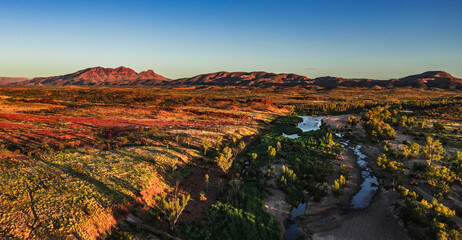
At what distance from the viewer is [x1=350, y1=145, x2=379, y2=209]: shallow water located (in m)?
27.5

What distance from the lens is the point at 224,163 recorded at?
107ft

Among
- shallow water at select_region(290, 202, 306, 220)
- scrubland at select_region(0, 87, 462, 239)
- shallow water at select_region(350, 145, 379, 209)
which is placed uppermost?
scrubland at select_region(0, 87, 462, 239)

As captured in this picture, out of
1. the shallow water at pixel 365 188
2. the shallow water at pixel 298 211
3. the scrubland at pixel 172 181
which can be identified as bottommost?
the shallow water at pixel 298 211

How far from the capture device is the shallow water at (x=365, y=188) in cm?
2752

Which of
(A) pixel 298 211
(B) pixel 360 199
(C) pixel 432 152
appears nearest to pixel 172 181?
(A) pixel 298 211

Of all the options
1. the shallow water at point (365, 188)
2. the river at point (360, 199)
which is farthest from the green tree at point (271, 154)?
the shallow water at point (365, 188)

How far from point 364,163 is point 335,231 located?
2399 centimetres

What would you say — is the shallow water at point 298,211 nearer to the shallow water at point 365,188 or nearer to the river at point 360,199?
the river at point 360,199

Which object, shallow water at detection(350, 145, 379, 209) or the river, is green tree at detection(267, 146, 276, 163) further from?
shallow water at detection(350, 145, 379, 209)

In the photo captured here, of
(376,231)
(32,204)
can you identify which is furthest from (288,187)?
(32,204)

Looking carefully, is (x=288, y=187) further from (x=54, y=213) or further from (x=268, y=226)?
(x=54, y=213)

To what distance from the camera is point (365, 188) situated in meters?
31.4

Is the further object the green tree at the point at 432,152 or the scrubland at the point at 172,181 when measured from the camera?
the green tree at the point at 432,152

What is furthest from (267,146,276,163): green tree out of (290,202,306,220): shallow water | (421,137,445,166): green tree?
(421,137,445,166): green tree
